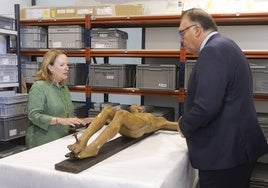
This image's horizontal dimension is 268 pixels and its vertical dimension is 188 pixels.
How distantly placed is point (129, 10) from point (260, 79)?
144cm

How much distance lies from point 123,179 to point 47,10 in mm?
2808

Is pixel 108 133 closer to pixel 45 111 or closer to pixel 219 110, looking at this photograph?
pixel 219 110

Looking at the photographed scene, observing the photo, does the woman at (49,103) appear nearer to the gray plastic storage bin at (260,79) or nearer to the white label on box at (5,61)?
the white label on box at (5,61)

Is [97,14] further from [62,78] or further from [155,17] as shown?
[62,78]

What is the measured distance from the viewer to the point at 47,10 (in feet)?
11.8

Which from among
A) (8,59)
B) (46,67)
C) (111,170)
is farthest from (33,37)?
(111,170)

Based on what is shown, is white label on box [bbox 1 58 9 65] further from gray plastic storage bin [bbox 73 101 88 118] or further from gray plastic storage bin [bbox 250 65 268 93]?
gray plastic storage bin [bbox 250 65 268 93]

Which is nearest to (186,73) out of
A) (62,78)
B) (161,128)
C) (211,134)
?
(161,128)

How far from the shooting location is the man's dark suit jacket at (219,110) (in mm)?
1566

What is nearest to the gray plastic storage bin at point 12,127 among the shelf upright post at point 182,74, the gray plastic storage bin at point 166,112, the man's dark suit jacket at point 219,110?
the gray plastic storage bin at point 166,112

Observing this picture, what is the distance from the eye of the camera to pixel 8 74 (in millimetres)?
3412

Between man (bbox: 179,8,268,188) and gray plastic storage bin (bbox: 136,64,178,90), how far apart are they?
4.20 feet

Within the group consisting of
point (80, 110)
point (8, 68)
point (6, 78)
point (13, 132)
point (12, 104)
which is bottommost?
point (13, 132)

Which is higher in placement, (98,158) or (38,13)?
(38,13)
